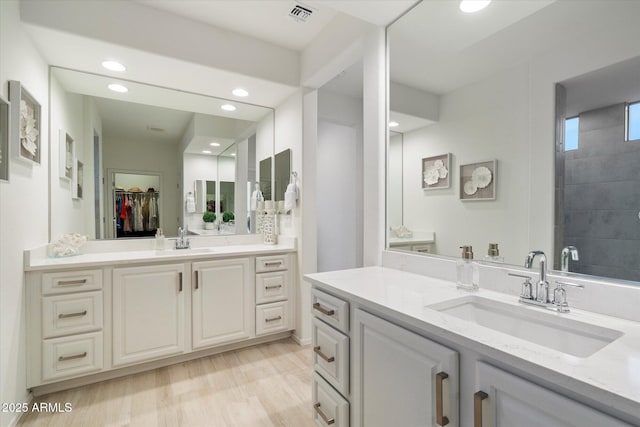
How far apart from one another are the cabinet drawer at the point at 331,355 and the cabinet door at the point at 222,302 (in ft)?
4.00

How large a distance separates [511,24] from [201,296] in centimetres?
261

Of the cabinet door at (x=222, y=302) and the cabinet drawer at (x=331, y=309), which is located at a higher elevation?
the cabinet drawer at (x=331, y=309)

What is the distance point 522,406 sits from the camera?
71 centimetres

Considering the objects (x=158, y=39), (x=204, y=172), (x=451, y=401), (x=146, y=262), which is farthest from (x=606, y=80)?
(x=204, y=172)

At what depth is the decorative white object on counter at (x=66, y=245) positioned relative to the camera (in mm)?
2105

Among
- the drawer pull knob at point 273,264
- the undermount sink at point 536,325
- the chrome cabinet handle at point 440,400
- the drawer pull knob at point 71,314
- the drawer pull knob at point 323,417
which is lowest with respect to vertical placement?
the drawer pull knob at point 323,417

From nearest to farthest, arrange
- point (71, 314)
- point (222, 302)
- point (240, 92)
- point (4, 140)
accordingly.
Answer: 1. point (4, 140)
2. point (71, 314)
3. point (222, 302)
4. point (240, 92)

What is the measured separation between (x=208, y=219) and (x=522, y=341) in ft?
9.20

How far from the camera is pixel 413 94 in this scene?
5.90 feet

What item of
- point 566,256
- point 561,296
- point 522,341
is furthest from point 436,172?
point 522,341

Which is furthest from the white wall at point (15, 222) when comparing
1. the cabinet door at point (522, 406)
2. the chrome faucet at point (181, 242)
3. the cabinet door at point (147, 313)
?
the cabinet door at point (522, 406)

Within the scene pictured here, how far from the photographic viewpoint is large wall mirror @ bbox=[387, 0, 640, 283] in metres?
1.02

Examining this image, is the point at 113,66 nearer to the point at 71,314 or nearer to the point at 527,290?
the point at 71,314

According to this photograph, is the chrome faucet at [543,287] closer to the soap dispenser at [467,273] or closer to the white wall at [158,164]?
the soap dispenser at [467,273]
